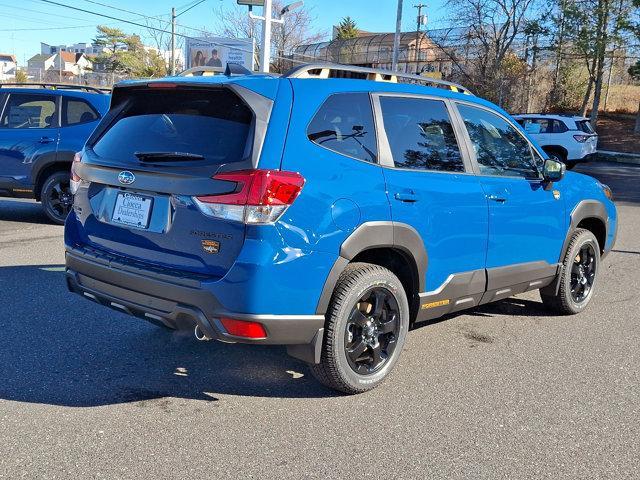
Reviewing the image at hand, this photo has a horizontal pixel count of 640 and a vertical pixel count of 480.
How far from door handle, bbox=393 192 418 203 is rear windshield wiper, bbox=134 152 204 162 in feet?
3.85

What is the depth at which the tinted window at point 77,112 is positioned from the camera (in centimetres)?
899

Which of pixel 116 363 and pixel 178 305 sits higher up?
pixel 178 305

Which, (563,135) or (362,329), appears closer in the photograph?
(362,329)

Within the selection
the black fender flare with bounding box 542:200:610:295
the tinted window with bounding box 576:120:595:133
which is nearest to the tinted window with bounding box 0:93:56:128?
the black fender flare with bounding box 542:200:610:295

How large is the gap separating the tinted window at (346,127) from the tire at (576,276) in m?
2.52

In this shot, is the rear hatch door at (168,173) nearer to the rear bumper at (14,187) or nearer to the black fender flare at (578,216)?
the black fender flare at (578,216)

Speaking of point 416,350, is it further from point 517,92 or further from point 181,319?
point 517,92

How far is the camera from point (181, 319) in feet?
11.0

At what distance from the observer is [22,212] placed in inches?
400

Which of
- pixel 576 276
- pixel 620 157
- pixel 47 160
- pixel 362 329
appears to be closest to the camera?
pixel 362 329

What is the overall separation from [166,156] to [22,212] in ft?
25.5

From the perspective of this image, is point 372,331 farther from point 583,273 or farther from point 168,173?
→ point 583,273

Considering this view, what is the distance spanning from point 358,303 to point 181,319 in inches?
41.1

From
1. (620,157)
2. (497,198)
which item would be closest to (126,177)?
(497,198)
